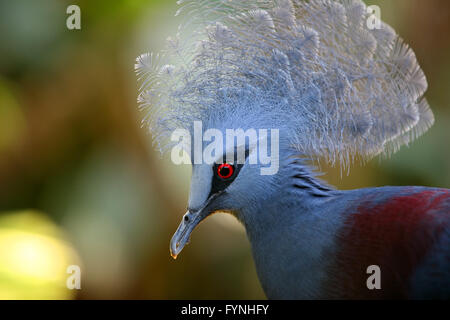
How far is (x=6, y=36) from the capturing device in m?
2.84

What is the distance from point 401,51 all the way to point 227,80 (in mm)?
550

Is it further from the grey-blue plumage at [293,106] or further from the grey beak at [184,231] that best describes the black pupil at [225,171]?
the grey beak at [184,231]

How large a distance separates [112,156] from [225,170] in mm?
1625

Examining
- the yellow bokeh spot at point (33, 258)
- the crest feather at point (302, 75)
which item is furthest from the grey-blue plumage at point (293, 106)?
the yellow bokeh spot at point (33, 258)

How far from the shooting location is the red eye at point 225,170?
58.1 inches

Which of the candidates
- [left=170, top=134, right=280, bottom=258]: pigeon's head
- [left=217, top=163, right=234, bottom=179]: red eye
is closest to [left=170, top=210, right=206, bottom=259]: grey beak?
[left=170, top=134, right=280, bottom=258]: pigeon's head

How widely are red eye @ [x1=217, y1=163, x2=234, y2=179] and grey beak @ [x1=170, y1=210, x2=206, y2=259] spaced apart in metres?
0.14

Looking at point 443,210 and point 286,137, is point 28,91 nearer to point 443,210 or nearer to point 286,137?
point 286,137

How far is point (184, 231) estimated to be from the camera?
1486 millimetres

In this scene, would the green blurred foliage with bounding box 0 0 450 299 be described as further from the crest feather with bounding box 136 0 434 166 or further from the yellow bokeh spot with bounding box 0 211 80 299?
the crest feather with bounding box 136 0 434 166

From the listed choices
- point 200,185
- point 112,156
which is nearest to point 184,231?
point 200,185

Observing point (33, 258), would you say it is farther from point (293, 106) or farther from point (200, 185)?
point (293, 106)

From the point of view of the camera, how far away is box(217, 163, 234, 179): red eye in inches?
58.1
